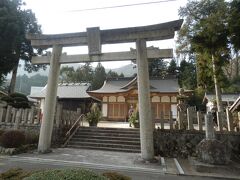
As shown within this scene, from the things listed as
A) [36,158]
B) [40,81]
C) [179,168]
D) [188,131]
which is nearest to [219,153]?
[179,168]

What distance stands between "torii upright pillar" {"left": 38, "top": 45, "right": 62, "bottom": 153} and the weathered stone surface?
22.6 ft

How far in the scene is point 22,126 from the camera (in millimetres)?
12852

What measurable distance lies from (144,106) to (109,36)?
3799 millimetres

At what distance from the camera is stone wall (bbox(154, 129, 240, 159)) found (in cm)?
1012

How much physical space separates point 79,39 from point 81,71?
39.3 m

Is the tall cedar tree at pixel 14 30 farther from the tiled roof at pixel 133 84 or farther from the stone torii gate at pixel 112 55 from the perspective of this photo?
the stone torii gate at pixel 112 55

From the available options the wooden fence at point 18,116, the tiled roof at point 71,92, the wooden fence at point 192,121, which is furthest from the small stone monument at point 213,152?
the tiled roof at point 71,92

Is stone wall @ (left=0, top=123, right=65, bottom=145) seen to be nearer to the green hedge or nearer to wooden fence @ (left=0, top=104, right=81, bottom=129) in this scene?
wooden fence @ (left=0, top=104, right=81, bottom=129)

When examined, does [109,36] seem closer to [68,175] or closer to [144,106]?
[144,106]

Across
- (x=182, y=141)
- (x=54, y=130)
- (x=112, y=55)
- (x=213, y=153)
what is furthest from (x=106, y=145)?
(x=213, y=153)

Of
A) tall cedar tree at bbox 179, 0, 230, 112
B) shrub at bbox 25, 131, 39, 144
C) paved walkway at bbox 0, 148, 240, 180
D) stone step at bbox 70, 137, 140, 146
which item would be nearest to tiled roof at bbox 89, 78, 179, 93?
tall cedar tree at bbox 179, 0, 230, 112

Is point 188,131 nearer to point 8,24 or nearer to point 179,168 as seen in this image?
point 179,168

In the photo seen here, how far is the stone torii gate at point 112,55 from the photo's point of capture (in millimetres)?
9219

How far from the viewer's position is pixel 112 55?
409 inches
